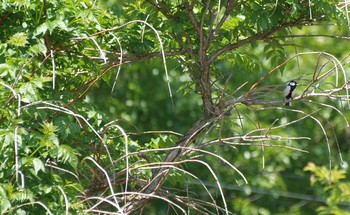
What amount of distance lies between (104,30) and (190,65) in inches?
17.9

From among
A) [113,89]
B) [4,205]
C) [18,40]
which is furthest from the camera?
[113,89]

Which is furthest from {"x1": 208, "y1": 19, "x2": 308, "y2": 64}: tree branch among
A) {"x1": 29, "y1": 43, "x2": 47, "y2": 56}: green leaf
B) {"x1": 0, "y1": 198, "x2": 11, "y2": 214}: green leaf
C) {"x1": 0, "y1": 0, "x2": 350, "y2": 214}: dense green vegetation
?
{"x1": 0, "y1": 198, "x2": 11, "y2": 214}: green leaf

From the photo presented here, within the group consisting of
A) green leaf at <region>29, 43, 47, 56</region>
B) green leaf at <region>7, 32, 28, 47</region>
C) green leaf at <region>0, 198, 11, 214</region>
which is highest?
green leaf at <region>7, 32, 28, 47</region>

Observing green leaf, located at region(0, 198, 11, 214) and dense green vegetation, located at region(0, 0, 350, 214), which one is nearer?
green leaf, located at region(0, 198, 11, 214)

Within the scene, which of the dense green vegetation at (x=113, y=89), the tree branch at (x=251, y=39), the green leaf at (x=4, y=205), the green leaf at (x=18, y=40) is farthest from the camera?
the tree branch at (x=251, y=39)

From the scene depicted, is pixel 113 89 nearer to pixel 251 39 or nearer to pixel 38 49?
pixel 38 49

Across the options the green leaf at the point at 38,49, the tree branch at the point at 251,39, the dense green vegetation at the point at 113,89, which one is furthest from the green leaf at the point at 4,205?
the tree branch at the point at 251,39

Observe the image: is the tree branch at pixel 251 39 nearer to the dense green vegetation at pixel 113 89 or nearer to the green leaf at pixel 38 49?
the dense green vegetation at pixel 113 89

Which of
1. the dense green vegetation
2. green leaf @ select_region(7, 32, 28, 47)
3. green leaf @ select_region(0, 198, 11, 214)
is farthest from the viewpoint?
green leaf @ select_region(7, 32, 28, 47)

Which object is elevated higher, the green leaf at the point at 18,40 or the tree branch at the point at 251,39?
the green leaf at the point at 18,40

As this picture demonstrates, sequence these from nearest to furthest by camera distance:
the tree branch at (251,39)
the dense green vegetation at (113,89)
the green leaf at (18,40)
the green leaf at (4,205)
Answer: the green leaf at (4,205), the dense green vegetation at (113,89), the green leaf at (18,40), the tree branch at (251,39)

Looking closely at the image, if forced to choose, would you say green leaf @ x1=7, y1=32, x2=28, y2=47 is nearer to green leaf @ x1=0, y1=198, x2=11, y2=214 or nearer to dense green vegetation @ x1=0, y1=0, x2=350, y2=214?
dense green vegetation @ x1=0, y1=0, x2=350, y2=214

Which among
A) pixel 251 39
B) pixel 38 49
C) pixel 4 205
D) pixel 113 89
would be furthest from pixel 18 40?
pixel 251 39

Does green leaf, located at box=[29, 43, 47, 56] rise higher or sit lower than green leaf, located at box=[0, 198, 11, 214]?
higher
